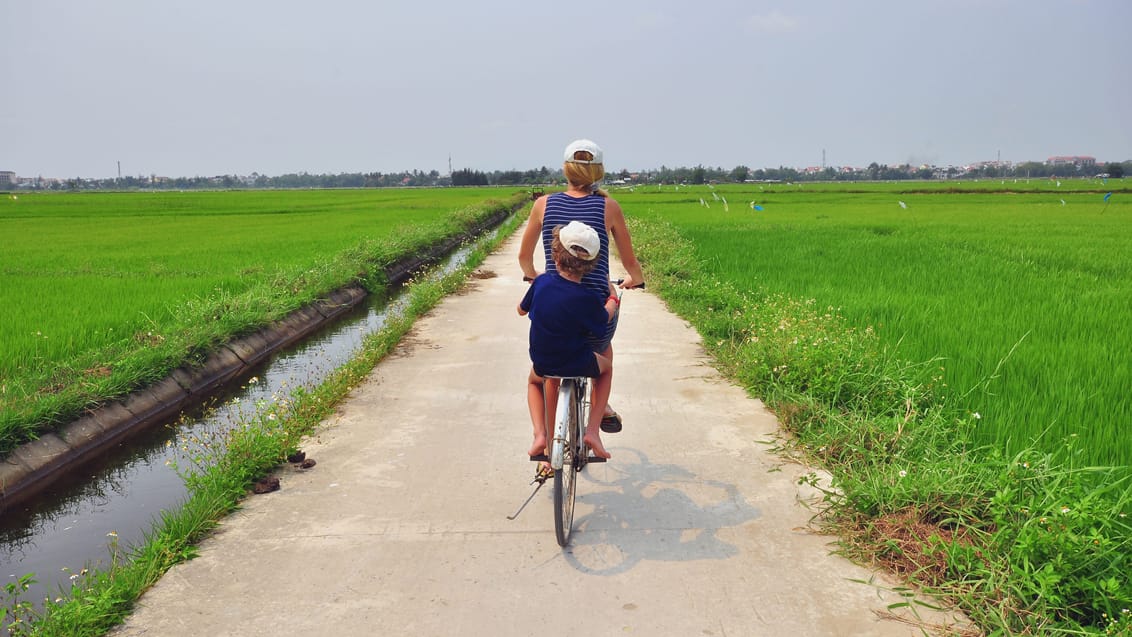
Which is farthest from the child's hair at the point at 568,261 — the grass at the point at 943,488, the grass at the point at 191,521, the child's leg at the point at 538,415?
the grass at the point at 191,521

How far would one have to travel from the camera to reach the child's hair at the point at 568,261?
10.7 feet

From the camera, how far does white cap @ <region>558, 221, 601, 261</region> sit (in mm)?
3217

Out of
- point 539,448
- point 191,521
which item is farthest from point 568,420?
point 191,521

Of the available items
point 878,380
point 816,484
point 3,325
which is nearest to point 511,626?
point 816,484

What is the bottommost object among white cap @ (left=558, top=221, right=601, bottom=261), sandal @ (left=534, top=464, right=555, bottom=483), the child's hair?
sandal @ (left=534, top=464, right=555, bottom=483)

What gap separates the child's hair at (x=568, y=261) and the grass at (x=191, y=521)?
6.27 feet

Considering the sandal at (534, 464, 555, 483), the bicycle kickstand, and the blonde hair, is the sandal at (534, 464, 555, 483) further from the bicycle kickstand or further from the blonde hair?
the blonde hair

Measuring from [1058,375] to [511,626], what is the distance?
389 centimetres

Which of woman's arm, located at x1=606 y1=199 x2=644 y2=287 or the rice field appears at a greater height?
woman's arm, located at x1=606 y1=199 x2=644 y2=287

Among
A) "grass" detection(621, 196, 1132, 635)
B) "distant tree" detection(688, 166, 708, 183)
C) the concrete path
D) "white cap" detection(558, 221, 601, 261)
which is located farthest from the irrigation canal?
"distant tree" detection(688, 166, 708, 183)

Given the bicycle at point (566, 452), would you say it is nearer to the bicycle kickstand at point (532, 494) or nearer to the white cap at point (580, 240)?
the bicycle kickstand at point (532, 494)

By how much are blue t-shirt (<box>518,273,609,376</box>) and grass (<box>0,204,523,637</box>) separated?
1660mm

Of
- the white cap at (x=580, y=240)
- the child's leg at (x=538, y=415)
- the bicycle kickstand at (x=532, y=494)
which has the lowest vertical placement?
the bicycle kickstand at (x=532, y=494)

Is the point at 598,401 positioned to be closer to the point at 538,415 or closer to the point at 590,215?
the point at 538,415
